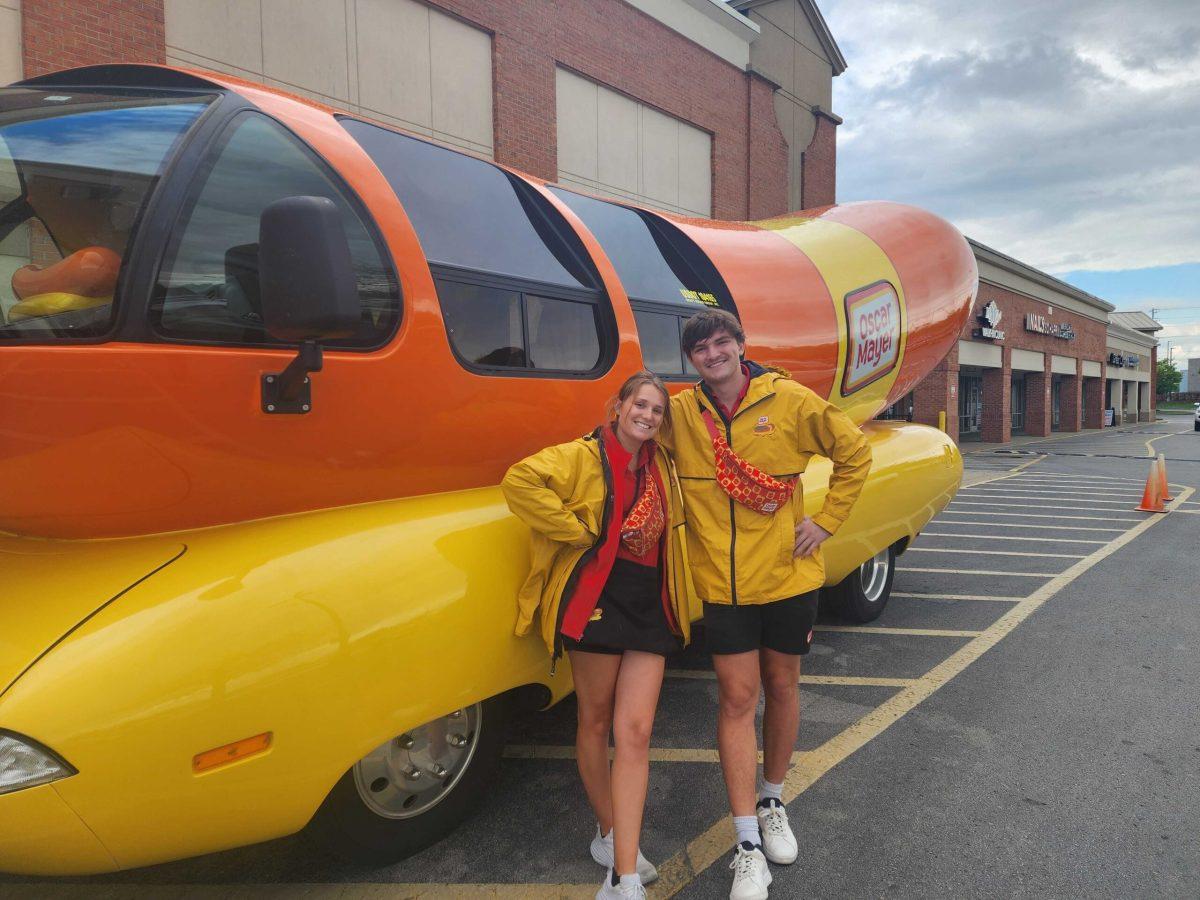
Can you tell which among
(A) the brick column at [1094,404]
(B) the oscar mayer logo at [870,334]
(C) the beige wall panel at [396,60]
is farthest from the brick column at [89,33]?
(A) the brick column at [1094,404]

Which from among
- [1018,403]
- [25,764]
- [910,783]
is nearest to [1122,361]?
[1018,403]

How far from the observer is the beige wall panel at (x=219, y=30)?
7.77 meters

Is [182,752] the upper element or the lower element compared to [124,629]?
lower

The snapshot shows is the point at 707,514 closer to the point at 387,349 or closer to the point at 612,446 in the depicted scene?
the point at 612,446

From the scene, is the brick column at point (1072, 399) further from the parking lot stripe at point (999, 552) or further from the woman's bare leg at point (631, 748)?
the woman's bare leg at point (631, 748)

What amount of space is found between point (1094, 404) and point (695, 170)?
31.7 meters

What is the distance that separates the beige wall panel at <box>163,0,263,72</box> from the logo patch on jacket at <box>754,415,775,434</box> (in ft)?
27.2

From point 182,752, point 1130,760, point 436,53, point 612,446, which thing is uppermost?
point 436,53

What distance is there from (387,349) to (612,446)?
743 millimetres

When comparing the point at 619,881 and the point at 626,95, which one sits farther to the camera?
the point at 626,95

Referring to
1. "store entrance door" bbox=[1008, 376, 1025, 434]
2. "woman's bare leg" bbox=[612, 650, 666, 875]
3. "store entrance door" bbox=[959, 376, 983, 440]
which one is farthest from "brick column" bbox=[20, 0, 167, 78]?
"store entrance door" bbox=[1008, 376, 1025, 434]

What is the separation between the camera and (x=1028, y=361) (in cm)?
2795

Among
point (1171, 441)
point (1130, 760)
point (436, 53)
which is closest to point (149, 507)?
point (1130, 760)

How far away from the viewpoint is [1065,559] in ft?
23.4
